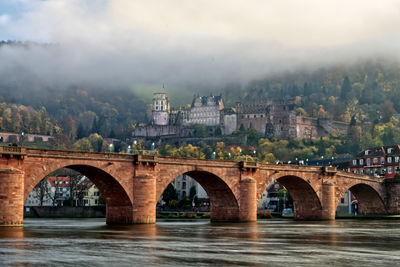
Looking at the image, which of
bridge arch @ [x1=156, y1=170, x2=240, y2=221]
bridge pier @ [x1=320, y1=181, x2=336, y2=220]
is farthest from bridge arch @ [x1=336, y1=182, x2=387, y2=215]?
bridge arch @ [x1=156, y1=170, x2=240, y2=221]

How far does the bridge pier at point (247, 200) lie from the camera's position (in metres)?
90.5

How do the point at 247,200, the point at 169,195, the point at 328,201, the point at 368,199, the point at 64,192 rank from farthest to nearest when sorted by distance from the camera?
the point at 64,192, the point at 169,195, the point at 368,199, the point at 328,201, the point at 247,200

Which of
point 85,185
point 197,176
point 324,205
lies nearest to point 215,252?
point 197,176

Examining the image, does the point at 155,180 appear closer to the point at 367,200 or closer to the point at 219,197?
the point at 219,197

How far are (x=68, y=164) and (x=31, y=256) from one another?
35.3 meters

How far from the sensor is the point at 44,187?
5974 inches

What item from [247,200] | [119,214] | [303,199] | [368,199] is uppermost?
[368,199]

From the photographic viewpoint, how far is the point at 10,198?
65312 mm

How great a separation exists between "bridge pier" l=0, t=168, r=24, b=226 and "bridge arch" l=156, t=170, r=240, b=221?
2780 cm

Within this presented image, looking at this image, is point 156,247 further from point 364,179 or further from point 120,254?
point 364,179

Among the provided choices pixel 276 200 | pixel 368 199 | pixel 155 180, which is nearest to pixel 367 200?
pixel 368 199

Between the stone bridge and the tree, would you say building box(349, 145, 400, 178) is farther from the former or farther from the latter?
the tree

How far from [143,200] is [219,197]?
1686 centimetres

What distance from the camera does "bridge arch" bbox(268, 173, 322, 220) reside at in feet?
342
